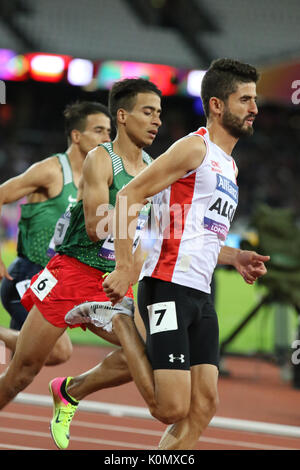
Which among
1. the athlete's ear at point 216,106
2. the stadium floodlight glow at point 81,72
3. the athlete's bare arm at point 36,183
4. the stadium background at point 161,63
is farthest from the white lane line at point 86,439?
the stadium floodlight glow at point 81,72

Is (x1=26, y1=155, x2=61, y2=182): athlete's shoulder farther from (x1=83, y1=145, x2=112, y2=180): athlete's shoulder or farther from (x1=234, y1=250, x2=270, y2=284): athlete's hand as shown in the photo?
(x1=234, y1=250, x2=270, y2=284): athlete's hand

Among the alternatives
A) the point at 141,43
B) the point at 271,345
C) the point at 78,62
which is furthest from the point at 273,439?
the point at 141,43

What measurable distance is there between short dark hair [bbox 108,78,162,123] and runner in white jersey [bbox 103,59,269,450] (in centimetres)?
79

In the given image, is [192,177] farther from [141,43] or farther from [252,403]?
[141,43]

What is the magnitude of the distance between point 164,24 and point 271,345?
1633 centimetres

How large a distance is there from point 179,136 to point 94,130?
20.5m

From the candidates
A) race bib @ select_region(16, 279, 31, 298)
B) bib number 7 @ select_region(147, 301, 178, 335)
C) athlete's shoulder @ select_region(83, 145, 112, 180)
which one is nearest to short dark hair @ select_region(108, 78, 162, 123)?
athlete's shoulder @ select_region(83, 145, 112, 180)

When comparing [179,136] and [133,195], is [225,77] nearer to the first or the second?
[133,195]

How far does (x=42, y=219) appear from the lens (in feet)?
19.9

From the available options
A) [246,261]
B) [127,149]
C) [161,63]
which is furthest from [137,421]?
[161,63]

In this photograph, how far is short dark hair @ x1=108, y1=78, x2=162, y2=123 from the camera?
4949mm

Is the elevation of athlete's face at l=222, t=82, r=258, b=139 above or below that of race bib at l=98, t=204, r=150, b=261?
above

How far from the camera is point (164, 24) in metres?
26.3

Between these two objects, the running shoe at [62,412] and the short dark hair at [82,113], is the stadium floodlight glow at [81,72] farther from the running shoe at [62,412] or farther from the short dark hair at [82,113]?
the running shoe at [62,412]
